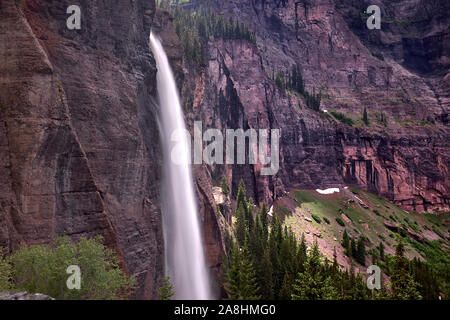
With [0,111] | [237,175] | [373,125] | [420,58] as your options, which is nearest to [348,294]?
[0,111]

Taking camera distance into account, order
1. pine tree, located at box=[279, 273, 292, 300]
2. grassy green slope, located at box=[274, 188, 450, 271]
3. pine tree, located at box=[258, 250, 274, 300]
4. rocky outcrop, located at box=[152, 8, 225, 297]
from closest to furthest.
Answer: pine tree, located at box=[279, 273, 292, 300], pine tree, located at box=[258, 250, 274, 300], rocky outcrop, located at box=[152, 8, 225, 297], grassy green slope, located at box=[274, 188, 450, 271]

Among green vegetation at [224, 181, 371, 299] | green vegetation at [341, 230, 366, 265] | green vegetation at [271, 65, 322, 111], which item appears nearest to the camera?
green vegetation at [224, 181, 371, 299]

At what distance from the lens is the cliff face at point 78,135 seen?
24.2m

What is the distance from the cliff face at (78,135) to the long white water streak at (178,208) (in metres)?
4.10

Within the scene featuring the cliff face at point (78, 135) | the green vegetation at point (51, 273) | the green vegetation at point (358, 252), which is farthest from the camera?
the green vegetation at point (358, 252)

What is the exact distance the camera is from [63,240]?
23922mm

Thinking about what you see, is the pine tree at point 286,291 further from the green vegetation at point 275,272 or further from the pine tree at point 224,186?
the pine tree at point 224,186

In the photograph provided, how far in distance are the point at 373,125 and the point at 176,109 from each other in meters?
134

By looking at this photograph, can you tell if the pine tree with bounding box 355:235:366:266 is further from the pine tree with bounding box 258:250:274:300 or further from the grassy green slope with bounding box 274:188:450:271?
the pine tree with bounding box 258:250:274:300

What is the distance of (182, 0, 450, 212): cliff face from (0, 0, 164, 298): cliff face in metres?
42.1

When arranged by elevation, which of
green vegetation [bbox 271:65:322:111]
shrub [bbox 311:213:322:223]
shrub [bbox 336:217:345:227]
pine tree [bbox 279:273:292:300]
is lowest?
shrub [bbox 336:217:345:227]

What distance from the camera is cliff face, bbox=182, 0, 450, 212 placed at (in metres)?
110

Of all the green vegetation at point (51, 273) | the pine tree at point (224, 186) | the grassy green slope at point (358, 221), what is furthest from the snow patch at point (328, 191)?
the green vegetation at point (51, 273)

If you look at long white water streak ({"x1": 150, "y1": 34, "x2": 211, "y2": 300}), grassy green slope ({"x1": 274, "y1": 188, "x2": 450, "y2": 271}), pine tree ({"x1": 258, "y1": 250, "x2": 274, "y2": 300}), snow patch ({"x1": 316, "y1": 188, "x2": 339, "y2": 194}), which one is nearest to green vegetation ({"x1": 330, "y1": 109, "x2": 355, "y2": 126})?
grassy green slope ({"x1": 274, "y1": 188, "x2": 450, "y2": 271})
